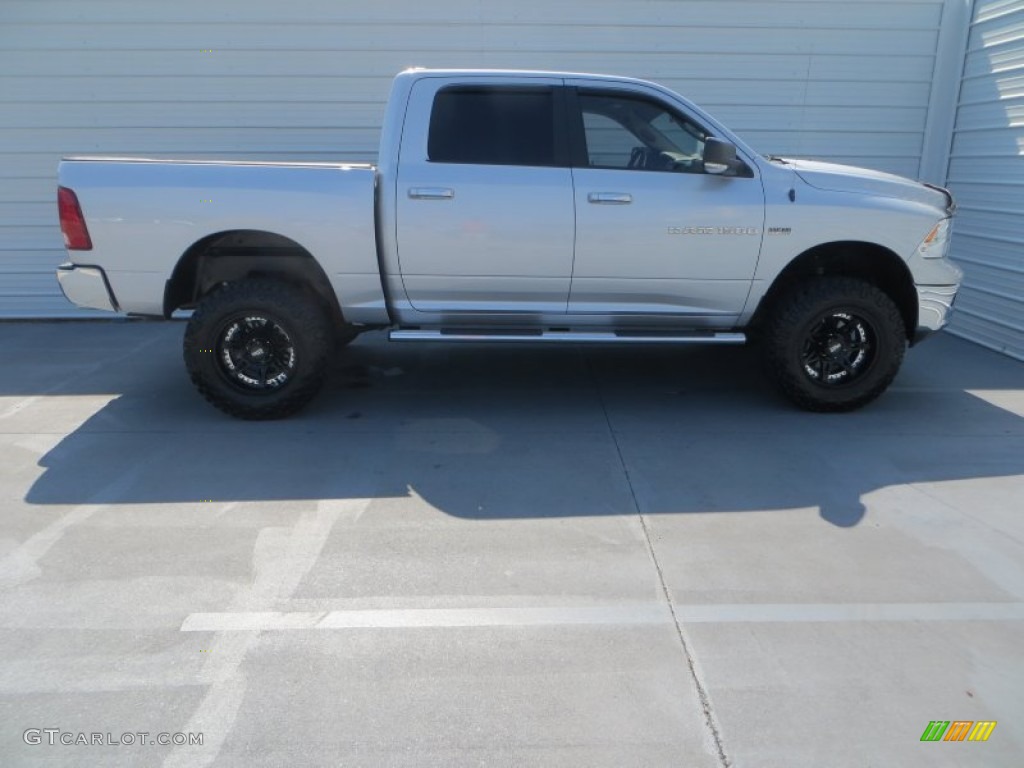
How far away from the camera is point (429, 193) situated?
4828 mm

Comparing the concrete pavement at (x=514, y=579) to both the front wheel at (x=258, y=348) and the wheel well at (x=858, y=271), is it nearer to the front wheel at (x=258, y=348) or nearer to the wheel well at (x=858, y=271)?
the front wheel at (x=258, y=348)

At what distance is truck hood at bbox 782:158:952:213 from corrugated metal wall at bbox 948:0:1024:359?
2.48 metres

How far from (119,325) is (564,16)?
Result: 18.7 feet

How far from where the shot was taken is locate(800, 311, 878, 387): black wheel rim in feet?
17.1

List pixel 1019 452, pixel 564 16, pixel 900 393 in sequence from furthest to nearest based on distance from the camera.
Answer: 1. pixel 564 16
2. pixel 900 393
3. pixel 1019 452

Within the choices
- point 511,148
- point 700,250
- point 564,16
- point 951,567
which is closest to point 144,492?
point 511,148

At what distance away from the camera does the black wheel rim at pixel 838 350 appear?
5.21 meters

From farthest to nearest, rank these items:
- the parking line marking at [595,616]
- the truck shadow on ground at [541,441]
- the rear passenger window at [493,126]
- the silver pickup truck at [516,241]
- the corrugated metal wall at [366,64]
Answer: the corrugated metal wall at [366,64] → the rear passenger window at [493,126] → the silver pickup truck at [516,241] → the truck shadow on ground at [541,441] → the parking line marking at [595,616]

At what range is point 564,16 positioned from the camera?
7.62 metres

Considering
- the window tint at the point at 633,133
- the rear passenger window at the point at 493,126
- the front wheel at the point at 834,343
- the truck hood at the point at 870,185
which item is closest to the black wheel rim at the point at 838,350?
the front wheel at the point at 834,343

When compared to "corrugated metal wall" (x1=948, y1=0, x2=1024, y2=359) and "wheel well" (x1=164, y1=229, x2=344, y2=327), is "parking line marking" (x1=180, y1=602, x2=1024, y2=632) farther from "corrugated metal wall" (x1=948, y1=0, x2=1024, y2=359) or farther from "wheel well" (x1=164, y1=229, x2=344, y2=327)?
"corrugated metal wall" (x1=948, y1=0, x2=1024, y2=359)

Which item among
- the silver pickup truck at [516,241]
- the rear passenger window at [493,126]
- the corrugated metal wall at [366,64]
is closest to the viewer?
the silver pickup truck at [516,241]

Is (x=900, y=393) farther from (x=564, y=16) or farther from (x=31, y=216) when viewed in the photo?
(x=31, y=216)

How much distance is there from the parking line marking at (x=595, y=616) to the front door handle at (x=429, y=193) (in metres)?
2.72
